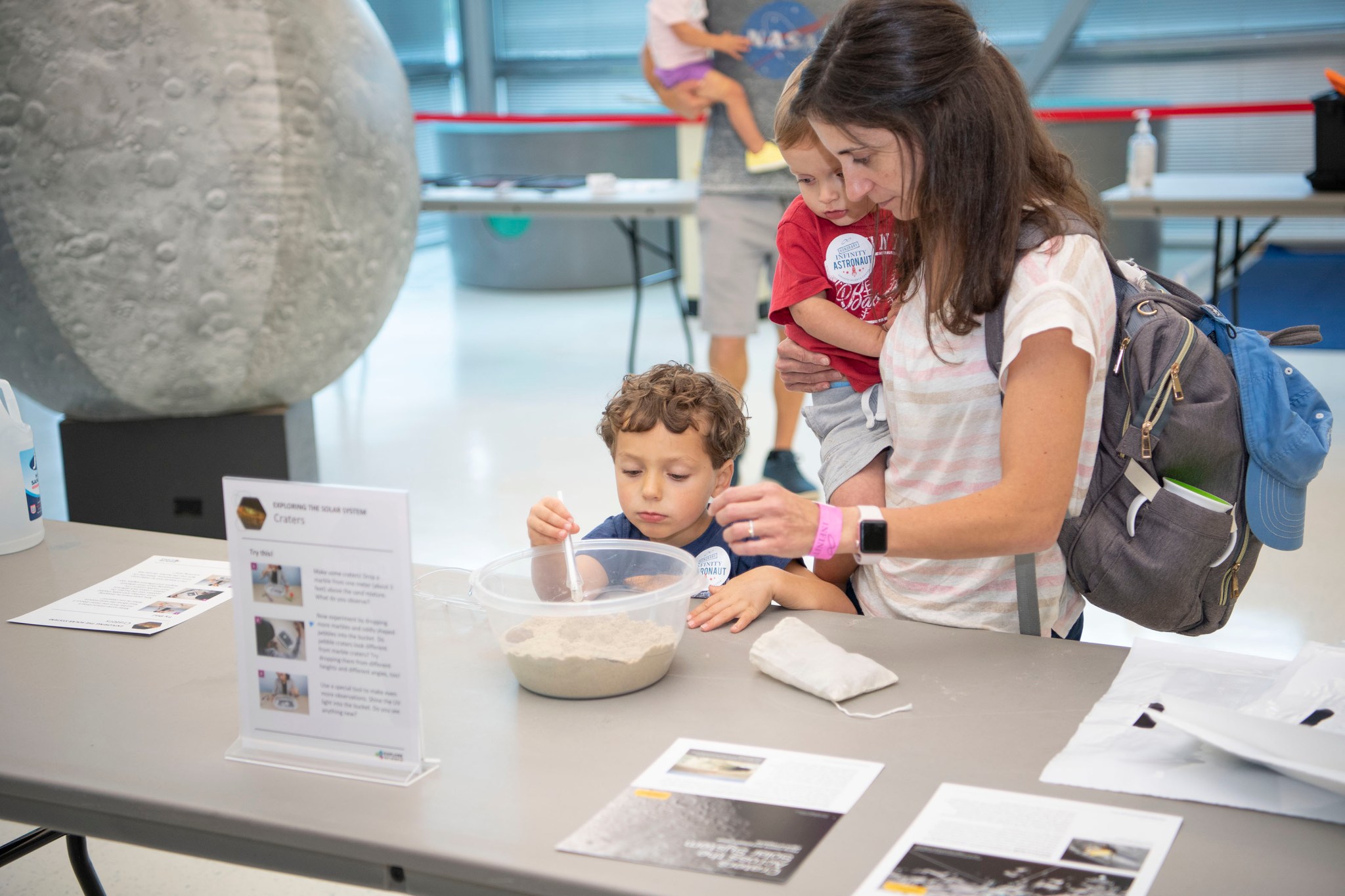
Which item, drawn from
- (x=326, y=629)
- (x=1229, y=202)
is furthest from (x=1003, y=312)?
(x=1229, y=202)

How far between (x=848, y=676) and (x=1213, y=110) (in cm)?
607

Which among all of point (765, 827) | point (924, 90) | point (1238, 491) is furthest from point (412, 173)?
point (765, 827)

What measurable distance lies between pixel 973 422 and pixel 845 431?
29cm

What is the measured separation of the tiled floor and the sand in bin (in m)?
0.99

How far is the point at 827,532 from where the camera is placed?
3.94 feet

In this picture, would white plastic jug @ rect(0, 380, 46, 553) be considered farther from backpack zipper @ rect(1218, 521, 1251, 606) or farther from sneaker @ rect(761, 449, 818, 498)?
sneaker @ rect(761, 449, 818, 498)

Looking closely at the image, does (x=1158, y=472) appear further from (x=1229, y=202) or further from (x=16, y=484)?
(x=1229, y=202)

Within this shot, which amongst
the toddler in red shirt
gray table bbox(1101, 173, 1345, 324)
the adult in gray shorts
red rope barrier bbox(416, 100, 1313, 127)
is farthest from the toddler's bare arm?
red rope barrier bbox(416, 100, 1313, 127)

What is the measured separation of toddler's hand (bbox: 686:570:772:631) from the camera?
135 cm

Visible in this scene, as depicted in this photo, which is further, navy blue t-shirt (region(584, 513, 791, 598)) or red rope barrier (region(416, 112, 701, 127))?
red rope barrier (region(416, 112, 701, 127))

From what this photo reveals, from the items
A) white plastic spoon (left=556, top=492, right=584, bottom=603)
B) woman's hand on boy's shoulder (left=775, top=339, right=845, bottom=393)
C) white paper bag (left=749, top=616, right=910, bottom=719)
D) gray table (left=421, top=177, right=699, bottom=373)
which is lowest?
white paper bag (left=749, top=616, right=910, bottom=719)

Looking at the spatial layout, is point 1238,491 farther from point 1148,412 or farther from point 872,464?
point 872,464

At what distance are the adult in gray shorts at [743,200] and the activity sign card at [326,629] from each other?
8.77 feet

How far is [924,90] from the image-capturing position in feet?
4.00
